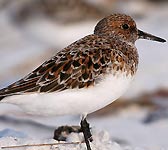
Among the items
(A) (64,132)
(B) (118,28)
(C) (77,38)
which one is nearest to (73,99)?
(A) (64,132)

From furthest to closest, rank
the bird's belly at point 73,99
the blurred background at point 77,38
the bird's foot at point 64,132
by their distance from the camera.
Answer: the blurred background at point 77,38, the bird's foot at point 64,132, the bird's belly at point 73,99

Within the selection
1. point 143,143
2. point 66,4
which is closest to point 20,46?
point 66,4

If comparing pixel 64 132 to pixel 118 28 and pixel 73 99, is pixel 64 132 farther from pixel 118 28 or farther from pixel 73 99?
pixel 118 28

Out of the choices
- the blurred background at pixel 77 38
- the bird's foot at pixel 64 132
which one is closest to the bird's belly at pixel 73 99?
the bird's foot at pixel 64 132

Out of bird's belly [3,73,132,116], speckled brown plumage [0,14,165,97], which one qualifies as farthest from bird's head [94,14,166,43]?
bird's belly [3,73,132,116]

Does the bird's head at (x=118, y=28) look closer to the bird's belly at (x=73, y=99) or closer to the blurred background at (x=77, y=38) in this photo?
the bird's belly at (x=73, y=99)

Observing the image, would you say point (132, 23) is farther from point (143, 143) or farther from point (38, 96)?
point (143, 143)

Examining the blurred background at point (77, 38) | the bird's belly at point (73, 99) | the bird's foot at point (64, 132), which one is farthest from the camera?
the blurred background at point (77, 38)

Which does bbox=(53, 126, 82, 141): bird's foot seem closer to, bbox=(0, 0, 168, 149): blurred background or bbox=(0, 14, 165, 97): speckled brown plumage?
bbox=(0, 0, 168, 149): blurred background
